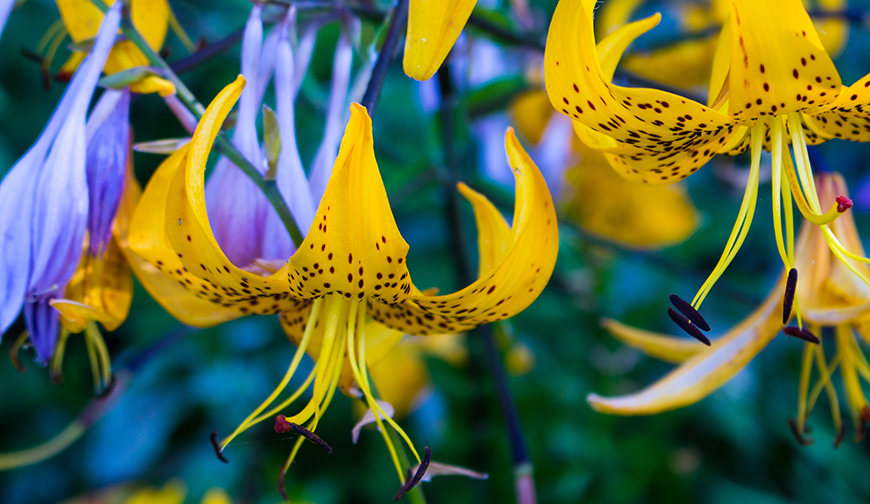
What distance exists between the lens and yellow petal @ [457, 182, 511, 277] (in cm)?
48

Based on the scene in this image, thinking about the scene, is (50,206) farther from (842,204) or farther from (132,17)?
(842,204)

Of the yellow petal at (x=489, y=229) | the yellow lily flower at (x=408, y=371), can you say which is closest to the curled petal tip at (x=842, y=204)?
the yellow petal at (x=489, y=229)

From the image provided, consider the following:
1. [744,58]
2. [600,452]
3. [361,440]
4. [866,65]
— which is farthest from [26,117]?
[866,65]

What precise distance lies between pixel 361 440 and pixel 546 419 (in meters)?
0.46

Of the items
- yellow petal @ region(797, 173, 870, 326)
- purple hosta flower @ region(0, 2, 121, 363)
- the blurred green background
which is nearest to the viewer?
purple hosta flower @ region(0, 2, 121, 363)

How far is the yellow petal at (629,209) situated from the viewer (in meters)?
1.63

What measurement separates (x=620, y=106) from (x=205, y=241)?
0.32 m

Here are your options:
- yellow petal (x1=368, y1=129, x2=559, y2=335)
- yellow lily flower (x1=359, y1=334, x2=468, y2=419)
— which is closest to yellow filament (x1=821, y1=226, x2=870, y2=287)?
yellow petal (x1=368, y1=129, x2=559, y2=335)

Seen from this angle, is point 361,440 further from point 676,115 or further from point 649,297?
point 676,115

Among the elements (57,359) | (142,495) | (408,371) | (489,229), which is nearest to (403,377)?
(408,371)

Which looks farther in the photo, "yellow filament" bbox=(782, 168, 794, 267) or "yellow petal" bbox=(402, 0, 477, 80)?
"yellow filament" bbox=(782, 168, 794, 267)

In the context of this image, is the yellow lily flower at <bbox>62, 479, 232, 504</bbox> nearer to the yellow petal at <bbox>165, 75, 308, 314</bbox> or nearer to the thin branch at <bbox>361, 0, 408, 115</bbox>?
the yellow petal at <bbox>165, 75, 308, 314</bbox>

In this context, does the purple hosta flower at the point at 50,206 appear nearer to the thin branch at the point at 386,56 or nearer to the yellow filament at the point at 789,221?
the thin branch at the point at 386,56

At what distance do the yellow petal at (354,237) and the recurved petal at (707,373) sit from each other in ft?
0.91
